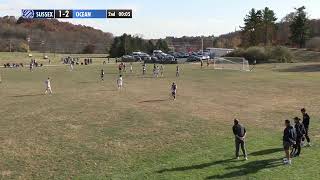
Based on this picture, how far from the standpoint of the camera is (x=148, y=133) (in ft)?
80.9

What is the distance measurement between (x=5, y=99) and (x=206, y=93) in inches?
664

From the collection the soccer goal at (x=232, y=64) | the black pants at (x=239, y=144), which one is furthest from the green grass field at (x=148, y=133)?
the soccer goal at (x=232, y=64)

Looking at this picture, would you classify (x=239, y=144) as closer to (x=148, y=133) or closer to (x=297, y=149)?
(x=297, y=149)

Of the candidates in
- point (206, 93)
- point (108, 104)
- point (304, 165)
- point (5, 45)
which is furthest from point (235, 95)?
point (5, 45)

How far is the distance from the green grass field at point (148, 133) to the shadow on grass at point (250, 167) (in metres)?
0.04

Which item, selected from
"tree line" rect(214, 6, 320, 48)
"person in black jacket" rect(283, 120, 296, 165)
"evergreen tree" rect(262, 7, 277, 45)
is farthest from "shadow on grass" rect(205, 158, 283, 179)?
"evergreen tree" rect(262, 7, 277, 45)

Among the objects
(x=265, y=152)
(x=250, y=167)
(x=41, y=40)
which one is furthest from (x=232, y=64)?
(x=41, y=40)

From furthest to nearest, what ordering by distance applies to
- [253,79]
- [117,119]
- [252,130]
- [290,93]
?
1. [253,79]
2. [290,93]
3. [117,119]
4. [252,130]

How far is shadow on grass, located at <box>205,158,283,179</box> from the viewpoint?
17.2 metres

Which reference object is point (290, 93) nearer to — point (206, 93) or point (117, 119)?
point (206, 93)

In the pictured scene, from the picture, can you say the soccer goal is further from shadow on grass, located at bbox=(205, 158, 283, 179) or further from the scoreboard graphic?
shadow on grass, located at bbox=(205, 158, 283, 179)

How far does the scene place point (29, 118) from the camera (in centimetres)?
2914

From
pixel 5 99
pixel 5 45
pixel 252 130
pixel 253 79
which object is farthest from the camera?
pixel 5 45

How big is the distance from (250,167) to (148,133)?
25.3 ft
